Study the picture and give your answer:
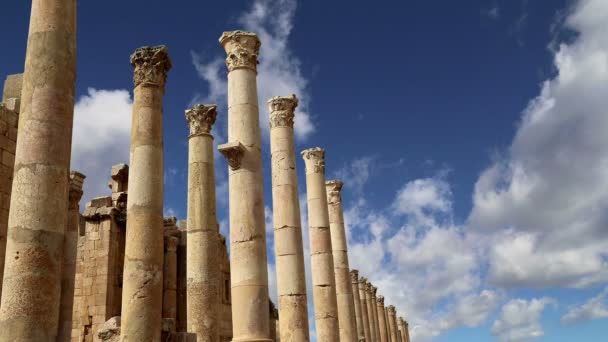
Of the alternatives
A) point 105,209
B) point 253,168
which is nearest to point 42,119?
point 253,168

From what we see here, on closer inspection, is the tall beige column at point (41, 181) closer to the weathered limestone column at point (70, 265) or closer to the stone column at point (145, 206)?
the stone column at point (145, 206)

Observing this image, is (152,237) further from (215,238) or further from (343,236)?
(343,236)

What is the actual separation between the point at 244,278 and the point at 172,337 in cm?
224

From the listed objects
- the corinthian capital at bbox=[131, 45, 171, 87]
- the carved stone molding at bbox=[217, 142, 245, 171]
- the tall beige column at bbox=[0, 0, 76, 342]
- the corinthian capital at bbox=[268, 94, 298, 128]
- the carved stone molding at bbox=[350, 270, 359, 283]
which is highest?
the corinthian capital at bbox=[268, 94, 298, 128]

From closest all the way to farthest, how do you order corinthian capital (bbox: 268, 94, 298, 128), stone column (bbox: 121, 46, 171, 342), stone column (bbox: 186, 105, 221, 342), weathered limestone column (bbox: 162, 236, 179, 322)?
stone column (bbox: 121, 46, 171, 342) < stone column (bbox: 186, 105, 221, 342) < corinthian capital (bbox: 268, 94, 298, 128) < weathered limestone column (bbox: 162, 236, 179, 322)

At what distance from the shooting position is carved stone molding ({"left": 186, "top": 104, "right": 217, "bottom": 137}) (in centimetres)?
1922

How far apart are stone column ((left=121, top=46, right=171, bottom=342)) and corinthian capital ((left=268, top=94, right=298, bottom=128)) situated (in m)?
5.21

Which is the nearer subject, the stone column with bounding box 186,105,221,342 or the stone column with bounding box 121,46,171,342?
the stone column with bounding box 121,46,171,342

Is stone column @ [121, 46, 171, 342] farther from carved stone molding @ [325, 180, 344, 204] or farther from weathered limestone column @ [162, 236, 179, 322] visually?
carved stone molding @ [325, 180, 344, 204]

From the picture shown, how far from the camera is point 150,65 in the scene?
15.6 meters

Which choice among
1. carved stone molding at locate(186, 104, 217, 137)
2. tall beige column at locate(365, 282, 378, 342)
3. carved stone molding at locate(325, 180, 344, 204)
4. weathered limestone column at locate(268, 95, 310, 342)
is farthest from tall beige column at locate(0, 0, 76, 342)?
tall beige column at locate(365, 282, 378, 342)

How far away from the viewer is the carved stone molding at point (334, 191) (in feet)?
96.4

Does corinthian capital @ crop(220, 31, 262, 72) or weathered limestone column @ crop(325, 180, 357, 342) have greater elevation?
corinthian capital @ crop(220, 31, 262, 72)

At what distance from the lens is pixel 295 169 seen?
19844 mm
